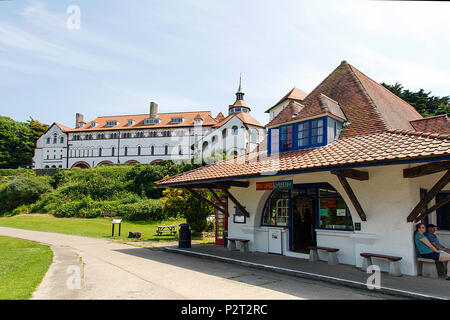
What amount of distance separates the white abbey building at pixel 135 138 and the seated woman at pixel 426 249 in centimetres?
4260

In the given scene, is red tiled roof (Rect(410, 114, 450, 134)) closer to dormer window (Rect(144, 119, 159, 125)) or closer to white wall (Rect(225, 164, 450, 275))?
white wall (Rect(225, 164, 450, 275))

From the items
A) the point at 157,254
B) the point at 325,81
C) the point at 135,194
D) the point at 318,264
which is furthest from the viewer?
the point at 135,194

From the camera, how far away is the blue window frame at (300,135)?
11.3 m

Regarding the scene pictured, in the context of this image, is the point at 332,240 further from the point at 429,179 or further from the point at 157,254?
the point at 157,254

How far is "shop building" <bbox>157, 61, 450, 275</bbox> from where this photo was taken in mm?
8031

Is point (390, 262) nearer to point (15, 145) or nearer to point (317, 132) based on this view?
point (317, 132)

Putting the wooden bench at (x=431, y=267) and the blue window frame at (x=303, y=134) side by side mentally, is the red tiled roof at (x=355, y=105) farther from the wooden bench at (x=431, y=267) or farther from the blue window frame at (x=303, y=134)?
the wooden bench at (x=431, y=267)

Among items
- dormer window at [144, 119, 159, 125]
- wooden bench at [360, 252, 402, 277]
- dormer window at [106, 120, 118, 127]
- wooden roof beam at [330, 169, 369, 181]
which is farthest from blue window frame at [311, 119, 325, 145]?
dormer window at [106, 120, 118, 127]

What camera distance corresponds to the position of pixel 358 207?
8.88m

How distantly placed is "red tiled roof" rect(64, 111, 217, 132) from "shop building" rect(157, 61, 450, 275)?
43.8 m

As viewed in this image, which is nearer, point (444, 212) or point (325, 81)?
point (444, 212)

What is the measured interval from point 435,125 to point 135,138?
53.6m
